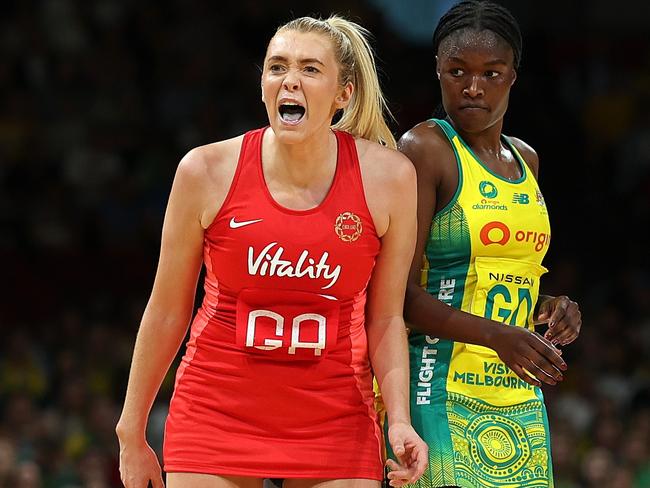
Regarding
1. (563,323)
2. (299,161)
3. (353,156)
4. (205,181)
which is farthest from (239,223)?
(563,323)

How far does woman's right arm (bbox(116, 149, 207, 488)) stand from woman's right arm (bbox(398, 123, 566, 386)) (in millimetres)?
680

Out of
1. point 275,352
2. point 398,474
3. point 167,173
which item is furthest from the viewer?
point 167,173

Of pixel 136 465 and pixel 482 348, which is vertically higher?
pixel 482 348

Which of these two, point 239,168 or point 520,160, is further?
point 520,160

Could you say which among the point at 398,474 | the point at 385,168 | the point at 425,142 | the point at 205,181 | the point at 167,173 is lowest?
the point at 398,474

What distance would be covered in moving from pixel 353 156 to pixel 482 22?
1.99ft

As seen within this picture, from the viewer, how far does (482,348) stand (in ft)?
12.0

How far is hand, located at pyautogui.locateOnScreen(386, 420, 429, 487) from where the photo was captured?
3258 mm

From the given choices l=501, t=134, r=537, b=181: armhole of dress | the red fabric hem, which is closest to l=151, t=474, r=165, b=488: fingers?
the red fabric hem

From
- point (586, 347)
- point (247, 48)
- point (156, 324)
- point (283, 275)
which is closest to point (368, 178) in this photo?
point (283, 275)

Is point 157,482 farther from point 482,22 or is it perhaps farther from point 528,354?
point 482,22

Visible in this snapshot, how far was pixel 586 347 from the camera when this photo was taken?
9.55 meters

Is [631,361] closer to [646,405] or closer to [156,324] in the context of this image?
[646,405]

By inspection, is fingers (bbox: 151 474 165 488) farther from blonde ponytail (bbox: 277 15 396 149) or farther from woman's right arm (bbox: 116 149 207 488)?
blonde ponytail (bbox: 277 15 396 149)
